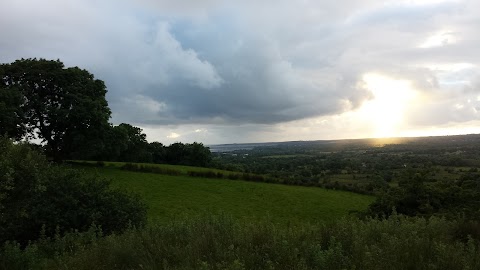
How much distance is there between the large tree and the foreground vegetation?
114 feet

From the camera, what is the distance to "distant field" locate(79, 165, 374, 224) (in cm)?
3669

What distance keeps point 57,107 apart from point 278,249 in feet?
139

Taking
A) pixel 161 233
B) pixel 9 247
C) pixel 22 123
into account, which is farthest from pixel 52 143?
pixel 161 233

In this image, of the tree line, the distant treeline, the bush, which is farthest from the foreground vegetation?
the distant treeline

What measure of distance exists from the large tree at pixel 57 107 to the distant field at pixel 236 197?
A: 4.15m

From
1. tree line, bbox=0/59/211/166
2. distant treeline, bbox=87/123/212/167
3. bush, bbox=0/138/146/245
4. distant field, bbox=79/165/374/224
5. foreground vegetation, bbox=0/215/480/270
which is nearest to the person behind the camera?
foreground vegetation, bbox=0/215/480/270

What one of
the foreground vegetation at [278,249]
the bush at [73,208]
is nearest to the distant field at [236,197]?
the bush at [73,208]

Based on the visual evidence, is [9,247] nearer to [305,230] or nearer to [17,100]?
[305,230]

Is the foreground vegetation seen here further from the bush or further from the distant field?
the distant field

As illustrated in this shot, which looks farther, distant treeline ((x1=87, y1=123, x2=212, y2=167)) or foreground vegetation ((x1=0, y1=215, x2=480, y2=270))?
distant treeline ((x1=87, y1=123, x2=212, y2=167))

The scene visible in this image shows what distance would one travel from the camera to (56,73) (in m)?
43.4

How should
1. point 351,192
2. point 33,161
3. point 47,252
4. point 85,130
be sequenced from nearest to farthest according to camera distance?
point 33,161 < point 47,252 < point 85,130 < point 351,192

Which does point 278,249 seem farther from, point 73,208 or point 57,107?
point 57,107

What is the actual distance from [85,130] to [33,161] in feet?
116
